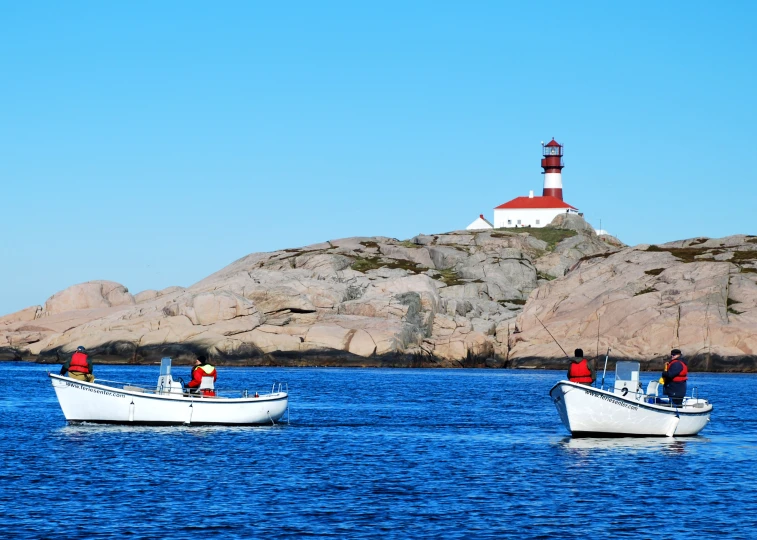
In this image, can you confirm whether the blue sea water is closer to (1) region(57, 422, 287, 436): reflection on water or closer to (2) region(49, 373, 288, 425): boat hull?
(1) region(57, 422, 287, 436): reflection on water

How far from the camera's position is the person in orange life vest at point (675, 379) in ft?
127

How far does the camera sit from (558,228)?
156500 millimetres

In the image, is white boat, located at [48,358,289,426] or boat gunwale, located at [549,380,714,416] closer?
boat gunwale, located at [549,380,714,416]

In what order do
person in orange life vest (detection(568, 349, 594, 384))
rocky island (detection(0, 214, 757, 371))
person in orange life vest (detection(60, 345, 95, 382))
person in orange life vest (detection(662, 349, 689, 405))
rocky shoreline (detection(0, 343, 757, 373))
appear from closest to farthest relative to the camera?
person in orange life vest (detection(568, 349, 594, 384))
person in orange life vest (detection(662, 349, 689, 405))
person in orange life vest (detection(60, 345, 95, 382))
rocky shoreline (detection(0, 343, 757, 373))
rocky island (detection(0, 214, 757, 371))

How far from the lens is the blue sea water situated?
23.7m

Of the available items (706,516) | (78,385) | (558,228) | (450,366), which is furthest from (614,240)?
(706,516)

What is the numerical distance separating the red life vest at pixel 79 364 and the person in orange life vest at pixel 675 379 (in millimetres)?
20846

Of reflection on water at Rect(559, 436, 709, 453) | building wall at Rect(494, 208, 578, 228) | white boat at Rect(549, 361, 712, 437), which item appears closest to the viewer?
reflection on water at Rect(559, 436, 709, 453)

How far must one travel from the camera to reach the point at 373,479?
30469 mm

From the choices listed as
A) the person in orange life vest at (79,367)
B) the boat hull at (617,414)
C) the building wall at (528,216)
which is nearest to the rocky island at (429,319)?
the building wall at (528,216)

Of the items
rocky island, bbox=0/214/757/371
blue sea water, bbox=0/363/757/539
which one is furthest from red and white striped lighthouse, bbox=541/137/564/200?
blue sea water, bbox=0/363/757/539

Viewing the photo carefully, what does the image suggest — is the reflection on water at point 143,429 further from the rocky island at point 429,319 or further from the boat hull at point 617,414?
the rocky island at point 429,319

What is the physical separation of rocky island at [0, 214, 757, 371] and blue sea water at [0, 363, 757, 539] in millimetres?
44994

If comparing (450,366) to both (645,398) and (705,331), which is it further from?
(645,398)
